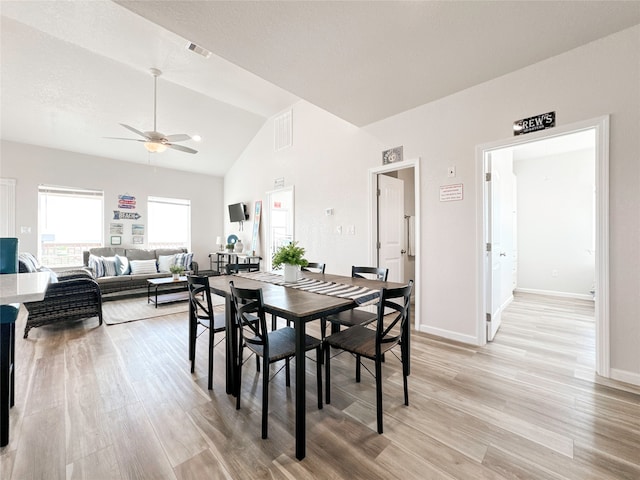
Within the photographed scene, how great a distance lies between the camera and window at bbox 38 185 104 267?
5.44m

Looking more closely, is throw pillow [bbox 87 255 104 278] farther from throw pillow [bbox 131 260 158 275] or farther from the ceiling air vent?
the ceiling air vent

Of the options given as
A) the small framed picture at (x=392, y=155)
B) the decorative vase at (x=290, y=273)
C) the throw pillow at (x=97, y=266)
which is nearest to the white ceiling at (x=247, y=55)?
the small framed picture at (x=392, y=155)

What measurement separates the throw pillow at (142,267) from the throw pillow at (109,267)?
0.31 metres

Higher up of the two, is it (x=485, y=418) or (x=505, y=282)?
(x=505, y=282)

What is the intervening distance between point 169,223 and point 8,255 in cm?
537

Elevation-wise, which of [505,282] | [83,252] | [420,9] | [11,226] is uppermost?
[420,9]

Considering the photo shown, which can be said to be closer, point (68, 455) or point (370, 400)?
point (68, 455)

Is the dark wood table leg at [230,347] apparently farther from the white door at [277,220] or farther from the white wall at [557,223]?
the white wall at [557,223]

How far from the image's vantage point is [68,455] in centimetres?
144

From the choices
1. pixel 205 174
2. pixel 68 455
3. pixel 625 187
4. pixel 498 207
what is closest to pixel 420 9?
pixel 625 187

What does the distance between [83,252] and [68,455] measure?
18.2 ft

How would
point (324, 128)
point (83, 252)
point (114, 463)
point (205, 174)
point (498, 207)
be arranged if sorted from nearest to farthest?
point (114, 463) → point (498, 207) → point (324, 128) → point (83, 252) → point (205, 174)

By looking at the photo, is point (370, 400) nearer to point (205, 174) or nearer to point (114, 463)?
point (114, 463)

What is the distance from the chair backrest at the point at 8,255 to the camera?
76.9 inches
